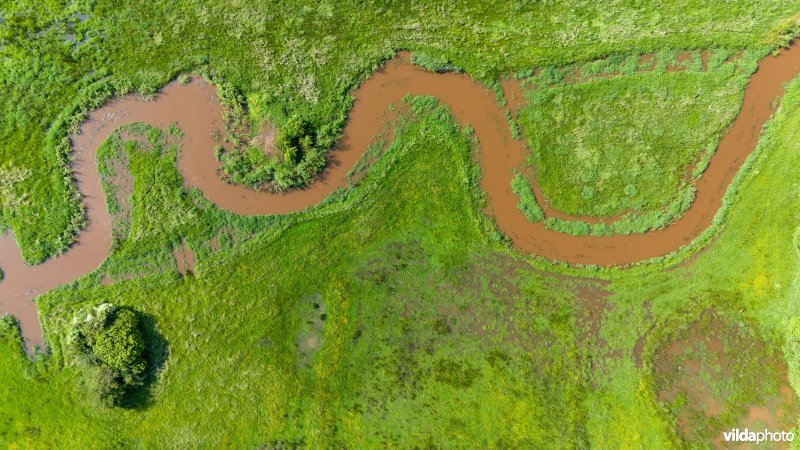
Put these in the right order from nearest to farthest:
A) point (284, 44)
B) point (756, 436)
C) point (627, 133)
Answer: point (756, 436)
point (627, 133)
point (284, 44)

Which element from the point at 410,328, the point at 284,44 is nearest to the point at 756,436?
the point at 410,328

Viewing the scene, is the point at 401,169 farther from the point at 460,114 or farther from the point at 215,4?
the point at 215,4

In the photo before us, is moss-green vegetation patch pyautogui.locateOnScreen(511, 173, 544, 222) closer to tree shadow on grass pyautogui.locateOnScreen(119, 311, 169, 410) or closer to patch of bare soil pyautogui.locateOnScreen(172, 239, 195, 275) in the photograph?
patch of bare soil pyautogui.locateOnScreen(172, 239, 195, 275)

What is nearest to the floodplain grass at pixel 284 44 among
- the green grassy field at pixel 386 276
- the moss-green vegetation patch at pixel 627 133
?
the green grassy field at pixel 386 276

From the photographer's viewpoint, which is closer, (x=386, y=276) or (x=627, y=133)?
(x=386, y=276)

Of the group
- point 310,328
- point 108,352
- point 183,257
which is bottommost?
point 108,352

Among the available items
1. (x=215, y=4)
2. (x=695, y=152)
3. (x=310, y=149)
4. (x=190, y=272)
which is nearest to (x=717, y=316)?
(x=695, y=152)

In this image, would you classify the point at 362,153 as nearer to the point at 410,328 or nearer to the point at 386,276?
the point at 386,276
